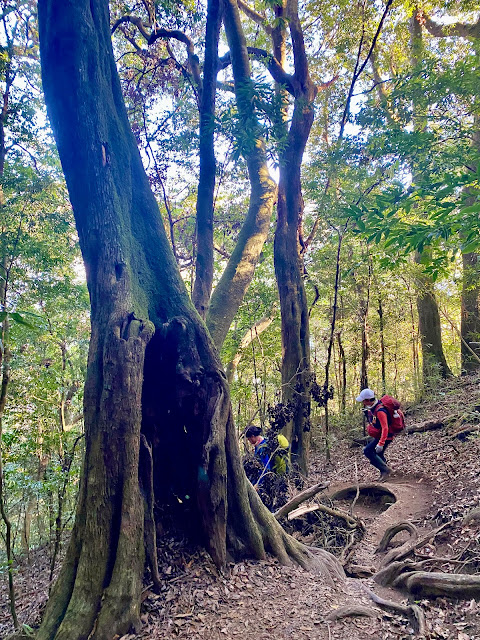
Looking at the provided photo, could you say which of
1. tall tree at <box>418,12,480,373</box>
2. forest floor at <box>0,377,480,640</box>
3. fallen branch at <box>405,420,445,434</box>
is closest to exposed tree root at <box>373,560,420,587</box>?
forest floor at <box>0,377,480,640</box>

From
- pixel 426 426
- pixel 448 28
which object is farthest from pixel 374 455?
pixel 448 28

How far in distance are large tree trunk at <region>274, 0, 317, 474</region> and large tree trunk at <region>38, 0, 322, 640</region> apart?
4759mm

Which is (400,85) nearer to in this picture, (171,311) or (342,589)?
(171,311)

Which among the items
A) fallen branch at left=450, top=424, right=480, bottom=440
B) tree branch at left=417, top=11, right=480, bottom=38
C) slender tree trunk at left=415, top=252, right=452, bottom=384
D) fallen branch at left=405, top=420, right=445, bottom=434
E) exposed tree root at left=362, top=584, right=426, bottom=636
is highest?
tree branch at left=417, top=11, right=480, bottom=38

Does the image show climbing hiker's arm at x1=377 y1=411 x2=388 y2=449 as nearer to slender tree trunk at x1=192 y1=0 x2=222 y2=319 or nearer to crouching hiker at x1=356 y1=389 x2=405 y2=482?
crouching hiker at x1=356 y1=389 x2=405 y2=482

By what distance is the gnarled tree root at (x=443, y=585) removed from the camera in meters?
3.00

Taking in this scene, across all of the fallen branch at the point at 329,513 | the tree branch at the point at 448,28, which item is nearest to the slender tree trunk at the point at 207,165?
the fallen branch at the point at 329,513

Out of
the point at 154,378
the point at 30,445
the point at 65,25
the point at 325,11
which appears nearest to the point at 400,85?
the point at 325,11

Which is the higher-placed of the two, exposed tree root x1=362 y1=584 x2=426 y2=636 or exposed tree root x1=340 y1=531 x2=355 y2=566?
exposed tree root x1=362 y1=584 x2=426 y2=636

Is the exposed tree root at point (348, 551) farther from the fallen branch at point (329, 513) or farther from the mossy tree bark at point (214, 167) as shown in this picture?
the mossy tree bark at point (214, 167)

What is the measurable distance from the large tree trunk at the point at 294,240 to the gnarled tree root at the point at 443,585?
4.72 m

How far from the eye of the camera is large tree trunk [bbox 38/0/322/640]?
281cm

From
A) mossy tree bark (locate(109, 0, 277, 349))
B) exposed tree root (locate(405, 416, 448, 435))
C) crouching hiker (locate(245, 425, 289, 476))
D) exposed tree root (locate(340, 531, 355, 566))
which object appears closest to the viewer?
exposed tree root (locate(340, 531, 355, 566))

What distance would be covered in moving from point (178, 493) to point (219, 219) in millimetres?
9177
